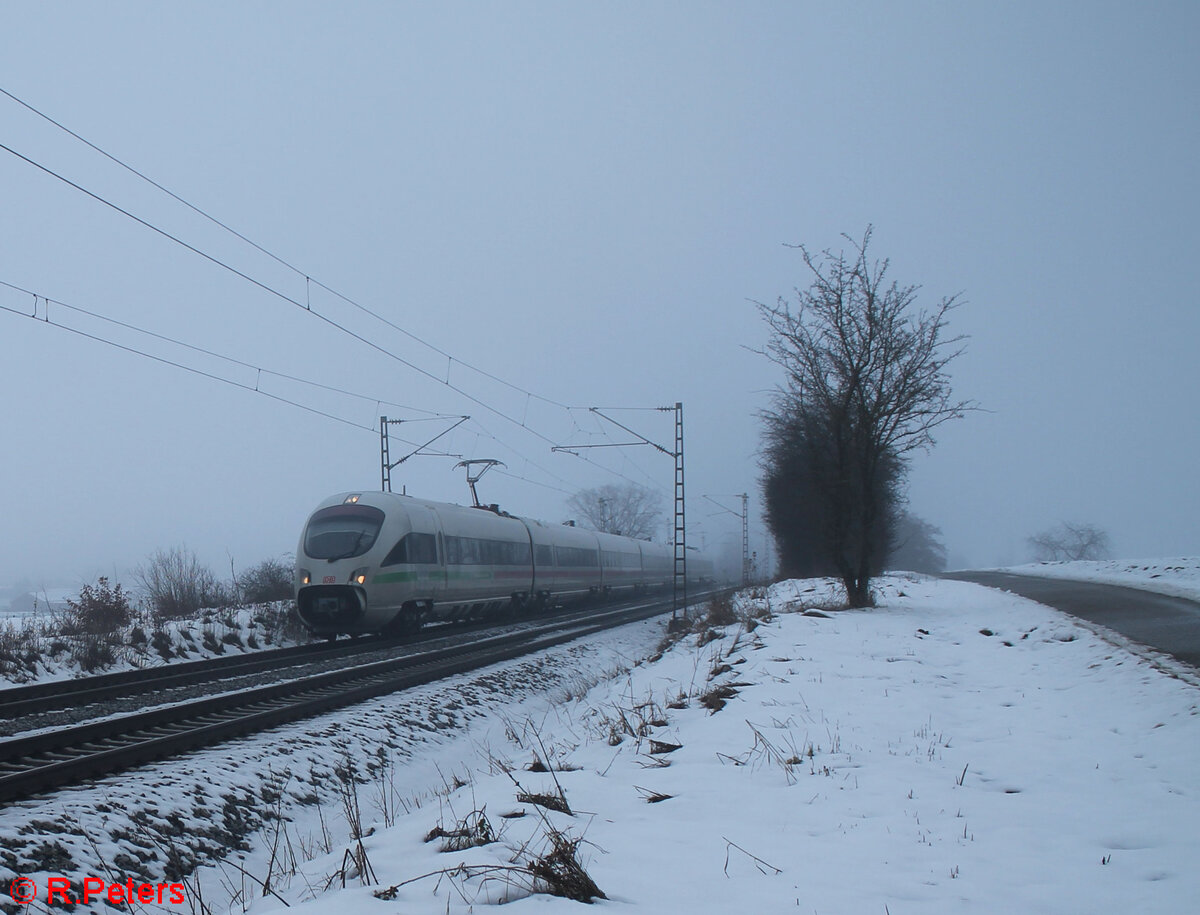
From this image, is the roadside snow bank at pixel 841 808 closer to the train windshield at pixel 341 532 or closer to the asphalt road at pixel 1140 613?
the asphalt road at pixel 1140 613

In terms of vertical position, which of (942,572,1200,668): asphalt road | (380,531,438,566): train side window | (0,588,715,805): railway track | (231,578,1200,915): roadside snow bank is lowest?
(0,588,715,805): railway track

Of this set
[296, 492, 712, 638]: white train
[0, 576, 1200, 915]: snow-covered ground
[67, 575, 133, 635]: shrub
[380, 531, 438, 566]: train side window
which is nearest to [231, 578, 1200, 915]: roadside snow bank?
[0, 576, 1200, 915]: snow-covered ground

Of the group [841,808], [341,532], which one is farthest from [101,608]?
[841,808]

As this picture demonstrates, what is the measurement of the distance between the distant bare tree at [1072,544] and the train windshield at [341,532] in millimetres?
79807

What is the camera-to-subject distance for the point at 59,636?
15391mm

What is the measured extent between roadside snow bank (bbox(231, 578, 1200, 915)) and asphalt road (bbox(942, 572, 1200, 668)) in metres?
0.65

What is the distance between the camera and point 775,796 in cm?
498

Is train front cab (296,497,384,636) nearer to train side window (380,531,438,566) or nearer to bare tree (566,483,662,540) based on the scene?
train side window (380,531,438,566)

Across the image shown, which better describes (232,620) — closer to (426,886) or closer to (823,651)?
(823,651)

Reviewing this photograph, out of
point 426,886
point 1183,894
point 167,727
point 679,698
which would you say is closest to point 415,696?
point 167,727

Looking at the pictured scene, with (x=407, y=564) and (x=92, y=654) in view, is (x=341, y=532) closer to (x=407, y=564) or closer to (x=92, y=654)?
(x=407, y=564)

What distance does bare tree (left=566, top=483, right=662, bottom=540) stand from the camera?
9481cm

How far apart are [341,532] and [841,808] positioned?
1551 cm

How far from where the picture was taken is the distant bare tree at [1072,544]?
83.4 metres
